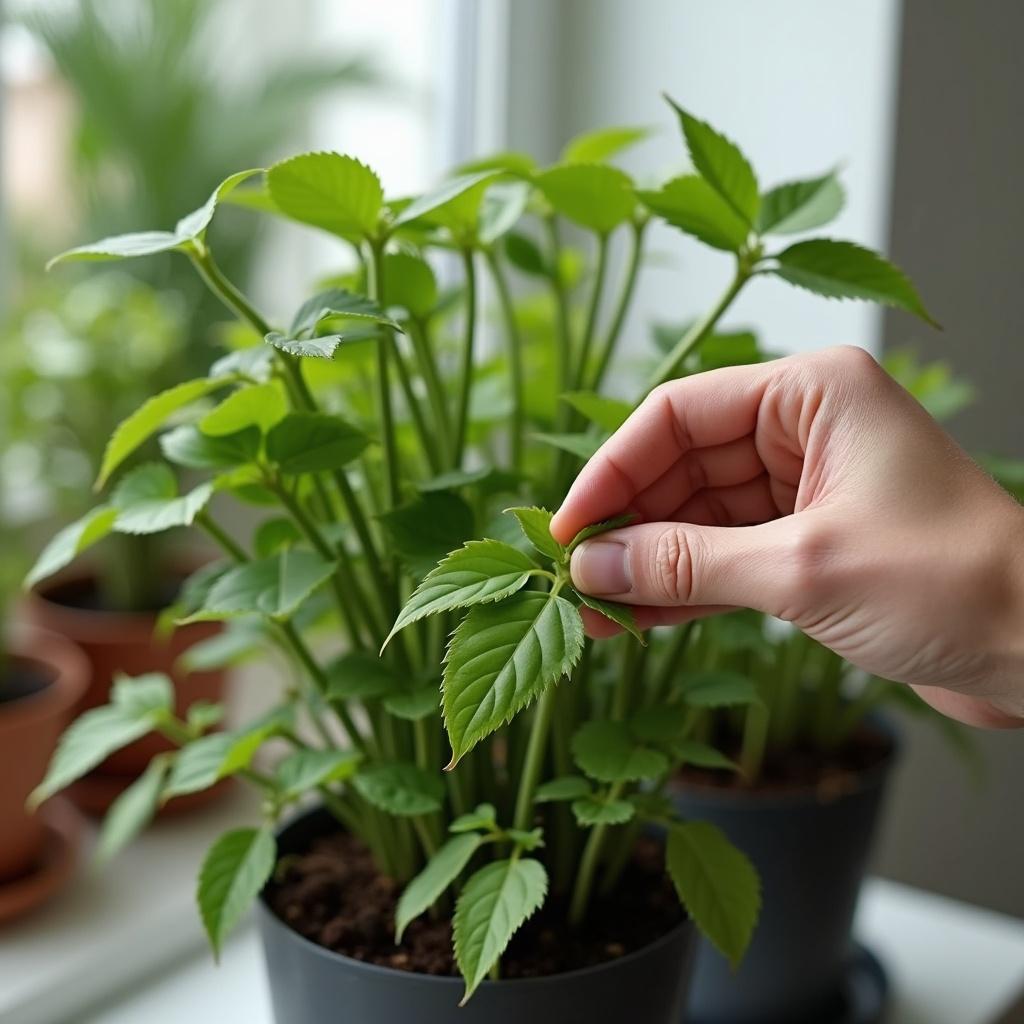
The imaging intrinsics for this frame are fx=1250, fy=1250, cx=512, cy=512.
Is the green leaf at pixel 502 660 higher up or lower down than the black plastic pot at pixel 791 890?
higher up

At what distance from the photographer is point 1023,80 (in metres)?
1.16

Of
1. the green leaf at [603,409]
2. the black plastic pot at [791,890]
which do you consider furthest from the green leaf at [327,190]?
the black plastic pot at [791,890]

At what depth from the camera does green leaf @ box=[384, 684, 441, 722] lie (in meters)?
0.55

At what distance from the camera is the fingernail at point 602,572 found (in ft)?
1.57

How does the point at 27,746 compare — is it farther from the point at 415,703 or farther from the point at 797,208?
the point at 797,208

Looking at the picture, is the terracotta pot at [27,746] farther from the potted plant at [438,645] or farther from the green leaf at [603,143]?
the green leaf at [603,143]

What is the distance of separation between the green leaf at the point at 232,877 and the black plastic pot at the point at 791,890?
1.07 feet

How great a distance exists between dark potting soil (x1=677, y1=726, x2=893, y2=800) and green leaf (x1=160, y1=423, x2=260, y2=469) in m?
0.44

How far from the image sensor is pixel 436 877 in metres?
0.55

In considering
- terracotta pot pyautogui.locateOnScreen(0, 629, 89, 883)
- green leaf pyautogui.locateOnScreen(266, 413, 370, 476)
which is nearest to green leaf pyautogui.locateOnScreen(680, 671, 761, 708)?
green leaf pyautogui.locateOnScreen(266, 413, 370, 476)

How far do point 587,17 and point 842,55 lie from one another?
275 mm

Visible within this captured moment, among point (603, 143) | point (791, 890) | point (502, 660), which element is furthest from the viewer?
point (791, 890)

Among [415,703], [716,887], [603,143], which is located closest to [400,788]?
[415,703]

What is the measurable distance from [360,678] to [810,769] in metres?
0.42
